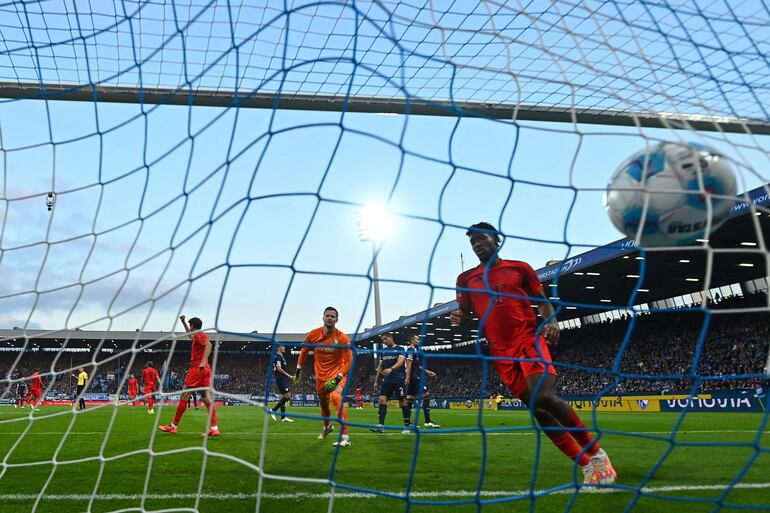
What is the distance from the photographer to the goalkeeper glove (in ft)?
23.1

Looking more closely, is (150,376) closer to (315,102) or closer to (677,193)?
(315,102)

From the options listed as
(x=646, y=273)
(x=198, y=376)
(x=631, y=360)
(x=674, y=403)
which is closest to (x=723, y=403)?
(x=674, y=403)

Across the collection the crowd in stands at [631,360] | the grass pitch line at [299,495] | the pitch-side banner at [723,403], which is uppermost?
the crowd in stands at [631,360]

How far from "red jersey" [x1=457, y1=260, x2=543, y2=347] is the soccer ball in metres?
1.20

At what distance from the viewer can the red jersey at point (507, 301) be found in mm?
4270

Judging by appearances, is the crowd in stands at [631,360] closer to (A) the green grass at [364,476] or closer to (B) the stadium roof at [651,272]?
(B) the stadium roof at [651,272]

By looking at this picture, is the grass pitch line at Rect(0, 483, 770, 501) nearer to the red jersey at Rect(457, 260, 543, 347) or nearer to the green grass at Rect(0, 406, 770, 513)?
the green grass at Rect(0, 406, 770, 513)

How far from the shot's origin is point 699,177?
3023 millimetres

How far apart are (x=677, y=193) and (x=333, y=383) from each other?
15.5ft

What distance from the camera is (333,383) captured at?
7.05 meters

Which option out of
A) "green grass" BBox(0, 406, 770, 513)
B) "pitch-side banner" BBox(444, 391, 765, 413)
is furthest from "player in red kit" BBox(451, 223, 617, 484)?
"pitch-side banner" BBox(444, 391, 765, 413)

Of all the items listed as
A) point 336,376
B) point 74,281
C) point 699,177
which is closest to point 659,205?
point 699,177

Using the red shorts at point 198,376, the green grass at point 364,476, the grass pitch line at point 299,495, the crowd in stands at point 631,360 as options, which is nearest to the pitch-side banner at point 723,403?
the crowd in stands at point 631,360

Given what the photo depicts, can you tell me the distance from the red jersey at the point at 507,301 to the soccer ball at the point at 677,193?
3.95 ft
